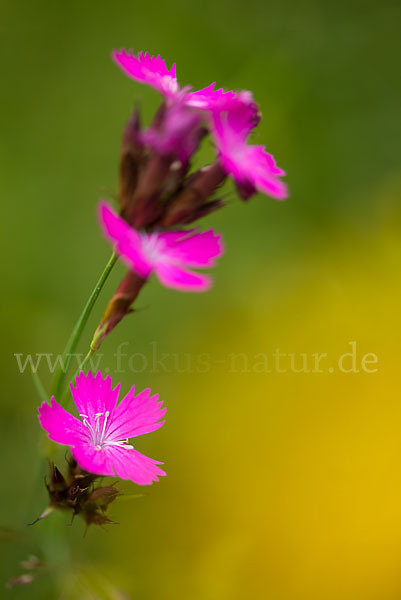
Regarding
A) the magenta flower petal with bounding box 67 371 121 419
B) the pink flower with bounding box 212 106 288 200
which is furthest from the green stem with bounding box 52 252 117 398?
the pink flower with bounding box 212 106 288 200

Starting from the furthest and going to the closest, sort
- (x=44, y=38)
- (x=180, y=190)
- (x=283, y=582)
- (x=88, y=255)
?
(x=44, y=38) < (x=88, y=255) < (x=283, y=582) < (x=180, y=190)

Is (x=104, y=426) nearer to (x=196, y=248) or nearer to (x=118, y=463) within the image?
(x=118, y=463)

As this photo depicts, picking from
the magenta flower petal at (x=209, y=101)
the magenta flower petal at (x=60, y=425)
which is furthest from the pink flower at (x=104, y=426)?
the magenta flower petal at (x=209, y=101)

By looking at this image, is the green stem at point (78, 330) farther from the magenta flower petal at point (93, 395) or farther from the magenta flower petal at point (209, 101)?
the magenta flower petal at point (209, 101)

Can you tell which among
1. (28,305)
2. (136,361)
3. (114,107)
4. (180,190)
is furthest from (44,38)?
(180,190)

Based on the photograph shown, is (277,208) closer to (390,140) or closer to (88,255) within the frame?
(390,140)

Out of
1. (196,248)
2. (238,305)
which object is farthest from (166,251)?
(238,305)
